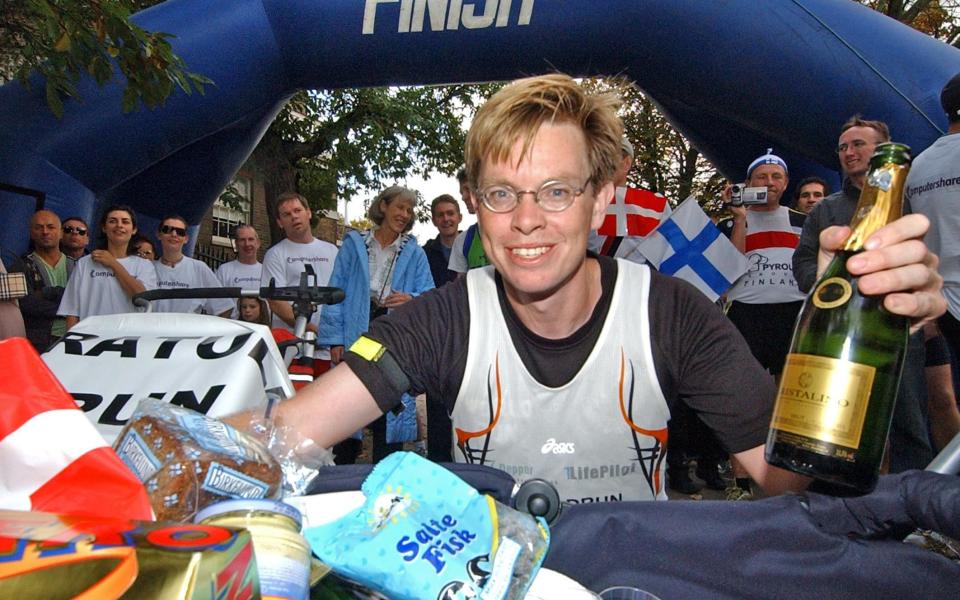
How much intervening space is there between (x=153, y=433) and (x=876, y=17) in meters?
6.83

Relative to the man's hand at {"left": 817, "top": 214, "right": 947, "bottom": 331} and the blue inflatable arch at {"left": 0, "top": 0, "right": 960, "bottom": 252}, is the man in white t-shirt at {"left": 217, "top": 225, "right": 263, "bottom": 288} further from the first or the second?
the man's hand at {"left": 817, "top": 214, "right": 947, "bottom": 331}

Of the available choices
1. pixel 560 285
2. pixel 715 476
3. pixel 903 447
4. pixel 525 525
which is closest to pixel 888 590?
pixel 525 525

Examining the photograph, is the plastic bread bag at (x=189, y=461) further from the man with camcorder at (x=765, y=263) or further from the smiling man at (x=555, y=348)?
the man with camcorder at (x=765, y=263)

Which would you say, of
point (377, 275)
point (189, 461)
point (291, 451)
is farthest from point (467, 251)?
point (189, 461)

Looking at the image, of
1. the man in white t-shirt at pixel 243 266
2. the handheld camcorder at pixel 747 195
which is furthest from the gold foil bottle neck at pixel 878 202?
the man in white t-shirt at pixel 243 266

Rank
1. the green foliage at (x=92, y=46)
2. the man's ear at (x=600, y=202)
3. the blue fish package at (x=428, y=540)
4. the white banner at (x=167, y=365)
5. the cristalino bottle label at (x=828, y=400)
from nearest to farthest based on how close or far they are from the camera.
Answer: the blue fish package at (x=428, y=540)
the cristalino bottle label at (x=828, y=400)
the man's ear at (x=600, y=202)
the white banner at (x=167, y=365)
the green foliage at (x=92, y=46)

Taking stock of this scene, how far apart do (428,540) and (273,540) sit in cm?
19

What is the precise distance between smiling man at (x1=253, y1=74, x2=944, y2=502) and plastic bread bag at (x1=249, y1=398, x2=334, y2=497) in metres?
0.17

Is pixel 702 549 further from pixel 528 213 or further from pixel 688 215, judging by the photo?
pixel 688 215

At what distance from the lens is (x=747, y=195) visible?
15.7 feet

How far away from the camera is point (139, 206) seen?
26.4 ft

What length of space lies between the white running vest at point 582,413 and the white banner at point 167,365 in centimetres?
68

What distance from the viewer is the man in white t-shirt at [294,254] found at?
18.4 feet

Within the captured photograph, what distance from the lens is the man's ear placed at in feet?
6.12
